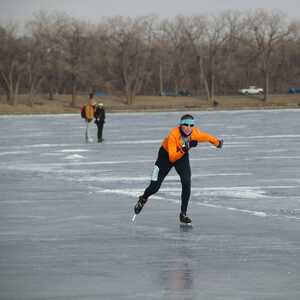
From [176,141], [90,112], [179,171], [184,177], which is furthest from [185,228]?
[90,112]

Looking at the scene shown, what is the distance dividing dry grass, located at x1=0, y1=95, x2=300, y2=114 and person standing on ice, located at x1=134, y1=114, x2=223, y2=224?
70.2 m

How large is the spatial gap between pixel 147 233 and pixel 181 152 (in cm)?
128

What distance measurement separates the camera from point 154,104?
9544 centimetres

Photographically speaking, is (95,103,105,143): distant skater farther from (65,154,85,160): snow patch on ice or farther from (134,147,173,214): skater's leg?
(134,147,173,214): skater's leg

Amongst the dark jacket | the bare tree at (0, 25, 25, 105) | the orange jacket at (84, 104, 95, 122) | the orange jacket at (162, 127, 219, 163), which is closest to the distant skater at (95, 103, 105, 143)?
the dark jacket

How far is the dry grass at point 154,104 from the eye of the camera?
3393 inches

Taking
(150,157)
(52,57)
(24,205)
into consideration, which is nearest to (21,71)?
(52,57)

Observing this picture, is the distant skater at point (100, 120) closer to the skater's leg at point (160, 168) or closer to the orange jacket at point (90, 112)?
the orange jacket at point (90, 112)

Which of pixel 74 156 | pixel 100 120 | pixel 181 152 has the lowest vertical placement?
pixel 74 156

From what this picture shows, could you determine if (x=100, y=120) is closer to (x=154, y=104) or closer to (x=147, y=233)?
(x=147, y=233)

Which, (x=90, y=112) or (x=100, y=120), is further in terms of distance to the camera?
(x=90, y=112)

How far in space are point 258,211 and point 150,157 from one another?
11.1 m

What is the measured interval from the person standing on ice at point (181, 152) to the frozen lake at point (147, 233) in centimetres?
35

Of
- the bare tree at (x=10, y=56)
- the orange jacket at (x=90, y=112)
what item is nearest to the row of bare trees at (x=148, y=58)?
the bare tree at (x=10, y=56)
